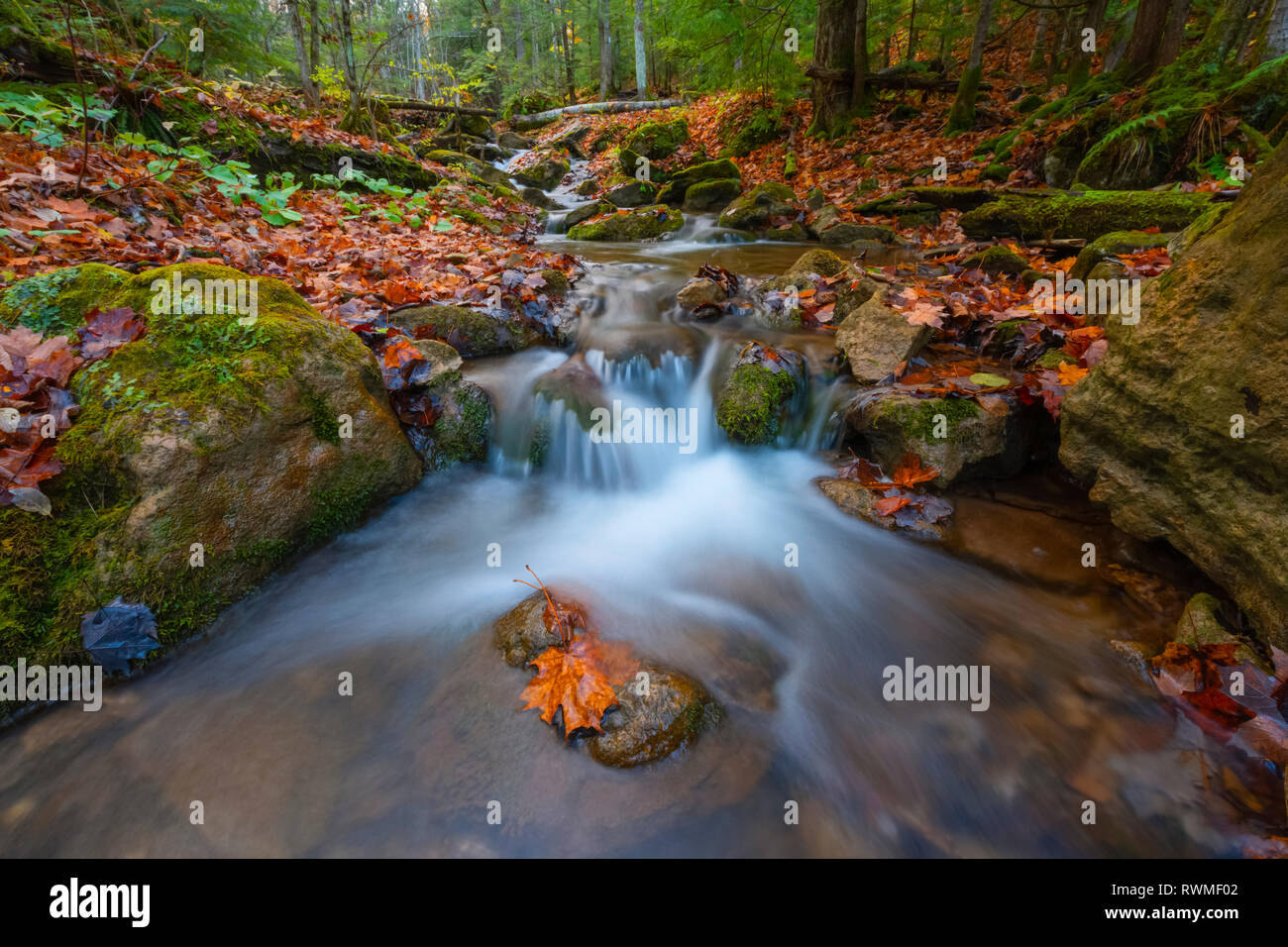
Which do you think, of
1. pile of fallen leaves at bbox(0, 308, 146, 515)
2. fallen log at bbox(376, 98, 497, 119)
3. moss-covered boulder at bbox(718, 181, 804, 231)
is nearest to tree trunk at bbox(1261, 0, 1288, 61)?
moss-covered boulder at bbox(718, 181, 804, 231)

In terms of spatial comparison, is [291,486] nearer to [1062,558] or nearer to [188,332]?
[188,332]

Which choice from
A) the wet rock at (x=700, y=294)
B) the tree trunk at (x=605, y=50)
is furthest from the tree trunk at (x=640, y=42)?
the wet rock at (x=700, y=294)

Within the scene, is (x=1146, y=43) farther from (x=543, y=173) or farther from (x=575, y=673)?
(x=543, y=173)

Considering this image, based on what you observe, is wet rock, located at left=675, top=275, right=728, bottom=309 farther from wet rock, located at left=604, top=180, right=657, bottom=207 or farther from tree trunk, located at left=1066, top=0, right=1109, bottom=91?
tree trunk, located at left=1066, top=0, right=1109, bottom=91

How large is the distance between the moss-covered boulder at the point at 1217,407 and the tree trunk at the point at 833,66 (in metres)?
13.0

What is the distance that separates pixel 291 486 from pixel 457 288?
9.97 feet

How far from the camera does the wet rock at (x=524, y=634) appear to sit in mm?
2570

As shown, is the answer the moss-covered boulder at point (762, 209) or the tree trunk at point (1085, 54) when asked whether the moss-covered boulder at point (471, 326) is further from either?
the tree trunk at point (1085, 54)

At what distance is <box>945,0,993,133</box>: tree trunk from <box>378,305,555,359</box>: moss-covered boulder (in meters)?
11.5

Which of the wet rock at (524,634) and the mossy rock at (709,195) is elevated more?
the mossy rock at (709,195)

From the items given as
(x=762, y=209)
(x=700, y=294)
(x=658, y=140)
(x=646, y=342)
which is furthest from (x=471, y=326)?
(x=658, y=140)

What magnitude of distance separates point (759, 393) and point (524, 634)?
2.72m

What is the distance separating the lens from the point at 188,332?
2.87 meters

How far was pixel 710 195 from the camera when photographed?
11914mm
